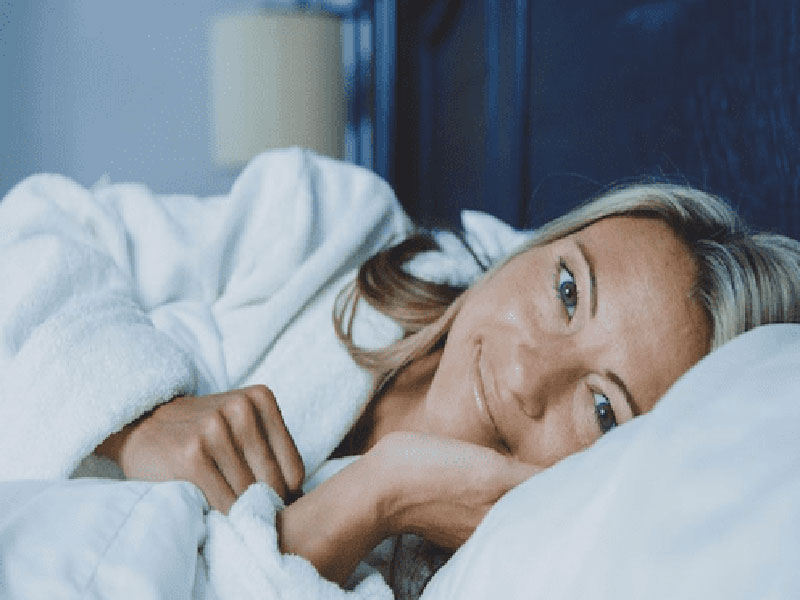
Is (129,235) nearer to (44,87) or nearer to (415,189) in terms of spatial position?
(415,189)

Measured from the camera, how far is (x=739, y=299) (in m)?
0.61

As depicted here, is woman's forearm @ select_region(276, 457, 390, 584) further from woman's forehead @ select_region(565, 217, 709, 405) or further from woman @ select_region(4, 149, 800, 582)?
woman's forehead @ select_region(565, 217, 709, 405)

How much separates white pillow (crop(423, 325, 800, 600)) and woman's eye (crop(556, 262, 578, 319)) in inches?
11.0

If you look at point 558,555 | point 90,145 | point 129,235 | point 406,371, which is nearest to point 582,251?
point 406,371

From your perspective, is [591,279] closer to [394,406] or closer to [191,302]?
[394,406]

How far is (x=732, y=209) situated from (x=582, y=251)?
171mm

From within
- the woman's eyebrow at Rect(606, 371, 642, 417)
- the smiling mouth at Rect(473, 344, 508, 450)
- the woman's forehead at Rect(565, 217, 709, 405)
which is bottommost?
the smiling mouth at Rect(473, 344, 508, 450)

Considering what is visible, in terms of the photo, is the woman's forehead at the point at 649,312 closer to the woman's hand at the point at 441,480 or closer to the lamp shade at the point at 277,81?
the woman's hand at the point at 441,480

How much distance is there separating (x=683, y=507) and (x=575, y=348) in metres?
0.34

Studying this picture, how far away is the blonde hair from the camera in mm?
619

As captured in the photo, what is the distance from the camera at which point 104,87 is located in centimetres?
228

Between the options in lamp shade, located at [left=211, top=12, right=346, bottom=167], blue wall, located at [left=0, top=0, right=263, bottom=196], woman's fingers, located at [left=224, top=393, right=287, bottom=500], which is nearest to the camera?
woman's fingers, located at [left=224, top=393, right=287, bottom=500]

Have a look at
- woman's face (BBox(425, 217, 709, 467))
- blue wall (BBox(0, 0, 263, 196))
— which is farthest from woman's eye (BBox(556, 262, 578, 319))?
blue wall (BBox(0, 0, 263, 196))

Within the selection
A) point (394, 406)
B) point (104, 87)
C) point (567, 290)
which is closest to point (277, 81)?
point (104, 87)
